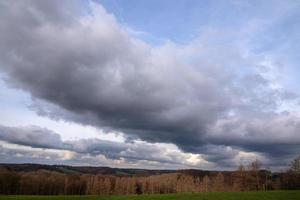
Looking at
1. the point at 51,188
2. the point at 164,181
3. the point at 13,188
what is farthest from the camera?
the point at 164,181

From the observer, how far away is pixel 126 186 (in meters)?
175

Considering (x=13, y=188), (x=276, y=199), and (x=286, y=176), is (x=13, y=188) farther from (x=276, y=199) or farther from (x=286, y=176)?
(x=276, y=199)

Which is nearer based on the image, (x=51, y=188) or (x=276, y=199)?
(x=276, y=199)

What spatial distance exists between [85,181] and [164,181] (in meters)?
47.5

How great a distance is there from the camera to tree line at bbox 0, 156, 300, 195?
107125mm

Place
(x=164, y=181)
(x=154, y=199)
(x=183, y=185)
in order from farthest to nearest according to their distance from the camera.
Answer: (x=164, y=181) → (x=183, y=185) → (x=154, y=199)

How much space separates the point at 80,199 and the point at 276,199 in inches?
1028

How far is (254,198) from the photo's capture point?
148 feet

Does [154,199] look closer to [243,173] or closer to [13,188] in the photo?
[243,173]

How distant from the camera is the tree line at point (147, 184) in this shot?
107 metres

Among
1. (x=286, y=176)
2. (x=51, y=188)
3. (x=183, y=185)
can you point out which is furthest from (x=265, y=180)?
(x=51, y=188)

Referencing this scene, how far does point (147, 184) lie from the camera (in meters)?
188

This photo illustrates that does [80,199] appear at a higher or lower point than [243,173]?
lower

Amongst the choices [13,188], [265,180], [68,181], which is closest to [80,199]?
[265,180]
